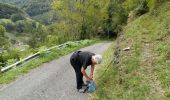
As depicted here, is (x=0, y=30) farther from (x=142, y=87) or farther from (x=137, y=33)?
(x=142, y=87)

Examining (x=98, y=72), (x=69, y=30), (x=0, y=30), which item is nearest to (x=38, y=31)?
(x=0, y=30)

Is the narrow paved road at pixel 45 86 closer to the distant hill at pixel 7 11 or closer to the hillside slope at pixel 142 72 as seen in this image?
the hillside slope at pixel 142 72

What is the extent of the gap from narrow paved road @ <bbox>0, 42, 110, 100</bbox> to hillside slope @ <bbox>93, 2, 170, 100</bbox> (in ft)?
3.78

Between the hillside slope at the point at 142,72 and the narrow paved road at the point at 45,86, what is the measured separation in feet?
3.78

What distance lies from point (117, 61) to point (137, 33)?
4.20 metres

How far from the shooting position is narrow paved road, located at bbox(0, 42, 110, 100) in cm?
1023

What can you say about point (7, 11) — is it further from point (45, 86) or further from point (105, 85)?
point (105, 85)

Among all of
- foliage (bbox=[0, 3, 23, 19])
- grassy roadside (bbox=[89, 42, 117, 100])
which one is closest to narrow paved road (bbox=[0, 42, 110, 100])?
grassy roadside (bbox=[89, 42, 117, 100])

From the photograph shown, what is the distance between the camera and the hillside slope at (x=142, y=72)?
27.2ft

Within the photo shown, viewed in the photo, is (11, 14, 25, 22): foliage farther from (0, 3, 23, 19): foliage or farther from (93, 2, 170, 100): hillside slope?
(93, 2, 170, 100): hillside slope

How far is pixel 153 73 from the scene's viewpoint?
370 inches

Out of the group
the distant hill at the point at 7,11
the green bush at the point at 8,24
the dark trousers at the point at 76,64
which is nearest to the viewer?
the dark trousers at the point at 76,64

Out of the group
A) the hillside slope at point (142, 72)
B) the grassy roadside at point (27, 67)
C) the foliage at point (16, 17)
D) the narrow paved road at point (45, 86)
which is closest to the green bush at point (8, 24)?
the foliage at point (16, 17)

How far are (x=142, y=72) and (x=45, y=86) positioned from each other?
391 centimetres
